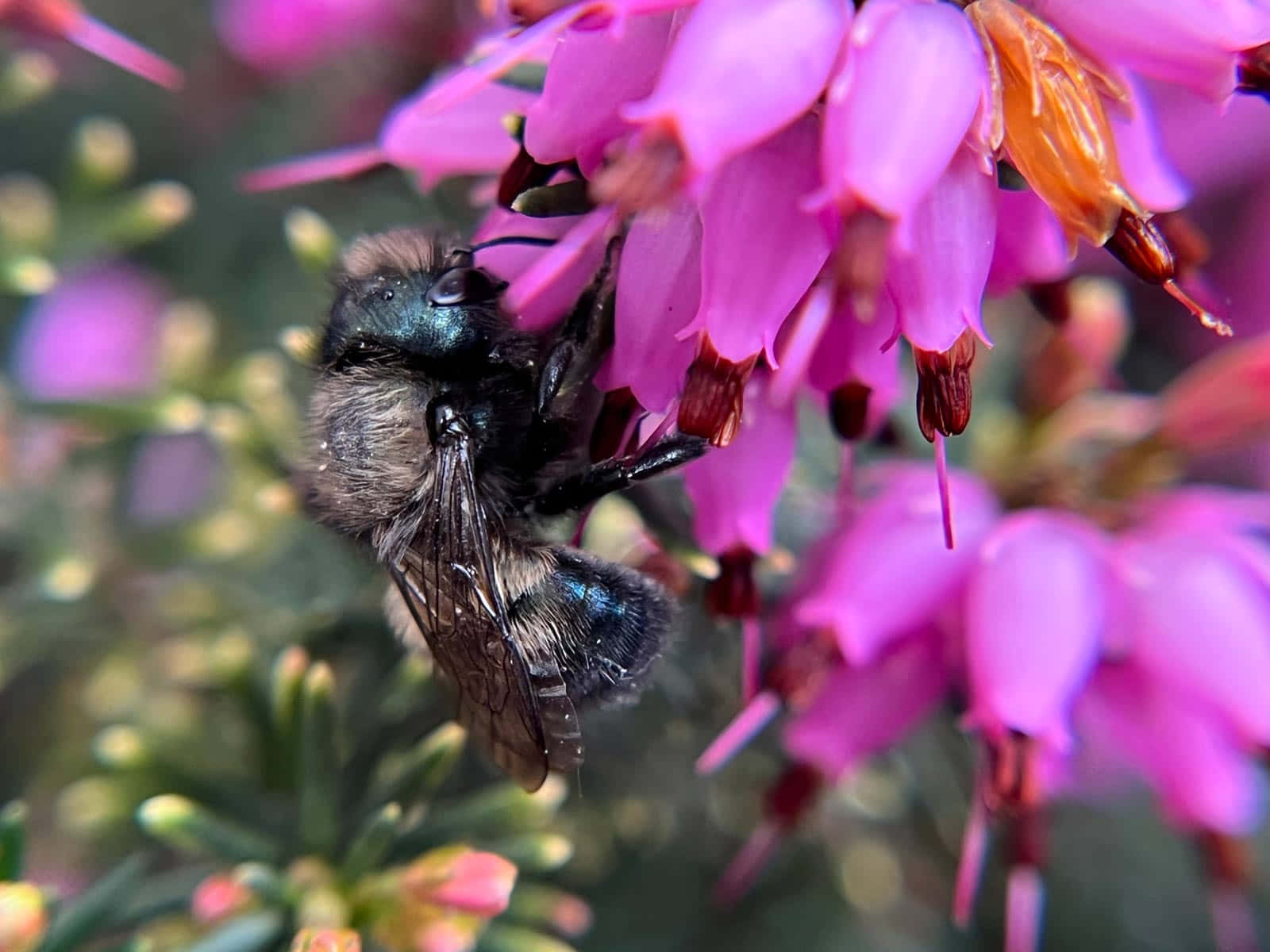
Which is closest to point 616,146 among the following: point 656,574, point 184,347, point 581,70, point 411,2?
point 581,70

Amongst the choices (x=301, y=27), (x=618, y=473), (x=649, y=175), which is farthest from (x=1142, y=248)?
(x=301, y=27)

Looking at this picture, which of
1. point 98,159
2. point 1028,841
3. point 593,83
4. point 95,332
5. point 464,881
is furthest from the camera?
point 95,332

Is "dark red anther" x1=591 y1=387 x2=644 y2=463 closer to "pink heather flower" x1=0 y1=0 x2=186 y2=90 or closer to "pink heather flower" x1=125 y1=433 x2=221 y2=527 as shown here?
"pink heather flower" x1=0 y1=0 x2=186 y2=90

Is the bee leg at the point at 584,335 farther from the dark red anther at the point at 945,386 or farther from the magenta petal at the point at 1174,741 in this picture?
the magenta petal at the point at 1174,741

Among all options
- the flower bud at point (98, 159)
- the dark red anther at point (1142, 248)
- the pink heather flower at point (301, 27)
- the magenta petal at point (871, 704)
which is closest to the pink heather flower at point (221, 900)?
the magenta petal at point (871, 704)

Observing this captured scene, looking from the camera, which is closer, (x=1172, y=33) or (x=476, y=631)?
(x=1172, y=33)

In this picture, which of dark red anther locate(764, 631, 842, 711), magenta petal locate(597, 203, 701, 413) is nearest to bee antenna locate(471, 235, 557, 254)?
magenta petal locate(597, 203, 701, 413)

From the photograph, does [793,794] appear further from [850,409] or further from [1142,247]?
[1142,247]
